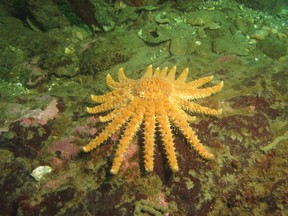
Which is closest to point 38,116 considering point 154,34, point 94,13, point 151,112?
point 151,112

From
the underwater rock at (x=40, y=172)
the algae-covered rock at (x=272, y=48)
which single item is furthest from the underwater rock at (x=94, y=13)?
the underwater rock at (x=40, y=172)

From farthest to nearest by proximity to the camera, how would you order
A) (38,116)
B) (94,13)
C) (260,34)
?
(260,34)
(94,13)
(38,116)

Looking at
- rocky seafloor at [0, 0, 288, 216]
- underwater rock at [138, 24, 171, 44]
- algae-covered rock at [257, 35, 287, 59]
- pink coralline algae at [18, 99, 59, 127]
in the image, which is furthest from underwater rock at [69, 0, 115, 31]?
algae-covered rock at [257, 35, 287, 59]

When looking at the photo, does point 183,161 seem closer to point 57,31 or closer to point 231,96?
point 231,96

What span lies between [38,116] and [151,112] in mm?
1410

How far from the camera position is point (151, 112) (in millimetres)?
2576

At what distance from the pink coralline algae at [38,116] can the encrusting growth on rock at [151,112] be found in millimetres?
630

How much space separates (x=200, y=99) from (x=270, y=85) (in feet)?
3.07

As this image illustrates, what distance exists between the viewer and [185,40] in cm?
553

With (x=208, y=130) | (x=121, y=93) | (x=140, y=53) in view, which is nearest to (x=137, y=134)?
(x=121, y=93)

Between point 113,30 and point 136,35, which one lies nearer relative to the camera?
point 136,35

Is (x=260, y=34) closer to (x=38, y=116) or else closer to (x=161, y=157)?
(x=161, y=157)

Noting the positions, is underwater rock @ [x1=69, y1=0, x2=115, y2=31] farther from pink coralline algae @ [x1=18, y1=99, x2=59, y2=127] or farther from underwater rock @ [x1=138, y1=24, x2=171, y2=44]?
pink coralline algae @ [x1=18, y1=99, x2=59, y2=127]

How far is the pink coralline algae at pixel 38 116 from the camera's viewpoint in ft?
9.91
